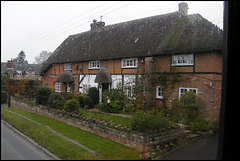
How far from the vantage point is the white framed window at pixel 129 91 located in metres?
10.5

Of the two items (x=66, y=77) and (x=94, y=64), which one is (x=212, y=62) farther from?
(x=66, y=77)

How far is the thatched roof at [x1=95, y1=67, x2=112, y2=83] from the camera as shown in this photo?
12.0m

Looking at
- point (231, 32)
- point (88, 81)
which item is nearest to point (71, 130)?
point (231, 32)

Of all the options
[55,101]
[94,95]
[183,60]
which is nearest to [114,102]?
[94,95]

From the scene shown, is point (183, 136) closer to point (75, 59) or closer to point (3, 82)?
point (3, 82)

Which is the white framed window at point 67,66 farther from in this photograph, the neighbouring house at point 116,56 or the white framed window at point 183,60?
the white framed window at point 183,60

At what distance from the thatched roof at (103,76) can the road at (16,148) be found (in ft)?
32.9

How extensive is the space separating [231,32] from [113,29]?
12.7m

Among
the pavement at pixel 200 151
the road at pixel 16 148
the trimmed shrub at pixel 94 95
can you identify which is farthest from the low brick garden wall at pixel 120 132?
the trimmed shrub at pixel 94 95

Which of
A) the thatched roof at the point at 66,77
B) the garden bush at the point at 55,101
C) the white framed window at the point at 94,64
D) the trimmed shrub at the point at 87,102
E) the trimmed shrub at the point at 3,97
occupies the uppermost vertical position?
the white framed window at the point at 94,64

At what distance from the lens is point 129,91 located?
10.9 meters

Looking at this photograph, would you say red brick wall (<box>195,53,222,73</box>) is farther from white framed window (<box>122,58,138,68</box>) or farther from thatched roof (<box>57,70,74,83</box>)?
thatched roof (<box>57,70,74,83</box>)

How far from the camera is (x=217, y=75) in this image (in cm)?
216

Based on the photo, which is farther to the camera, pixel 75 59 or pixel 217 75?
pixel 75 59
